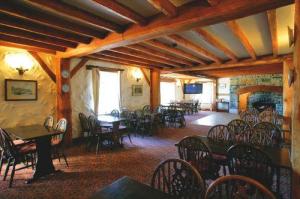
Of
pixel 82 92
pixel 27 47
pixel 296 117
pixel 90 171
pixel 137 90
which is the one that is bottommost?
pixel 90 171

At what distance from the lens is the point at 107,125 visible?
472 centimetres

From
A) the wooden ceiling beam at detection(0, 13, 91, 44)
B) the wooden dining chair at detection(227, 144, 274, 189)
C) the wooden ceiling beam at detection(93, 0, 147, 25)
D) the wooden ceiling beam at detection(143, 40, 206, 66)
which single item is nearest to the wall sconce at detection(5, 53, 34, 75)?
the wooden ceiling beam at detection(0, 13, 91, 44)

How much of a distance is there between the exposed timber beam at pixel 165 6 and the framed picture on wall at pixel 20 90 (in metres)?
3.51

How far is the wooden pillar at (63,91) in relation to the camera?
452 centimetres

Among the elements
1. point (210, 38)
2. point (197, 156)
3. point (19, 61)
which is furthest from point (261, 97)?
point (19, 61)

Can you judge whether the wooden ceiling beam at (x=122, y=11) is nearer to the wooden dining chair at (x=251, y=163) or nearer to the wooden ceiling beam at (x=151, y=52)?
the wooden ceiling beam at (x=151, y=52)

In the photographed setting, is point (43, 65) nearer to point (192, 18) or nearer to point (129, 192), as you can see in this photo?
point (192, 18)

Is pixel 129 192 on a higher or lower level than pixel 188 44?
lower

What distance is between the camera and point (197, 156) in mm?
2393

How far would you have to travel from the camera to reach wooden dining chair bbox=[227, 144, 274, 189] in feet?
5.97

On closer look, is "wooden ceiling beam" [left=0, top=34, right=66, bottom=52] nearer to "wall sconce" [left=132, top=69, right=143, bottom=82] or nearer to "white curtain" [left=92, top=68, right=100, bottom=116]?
"white curtain" [left=92, top=68, right=100, bottom=116]

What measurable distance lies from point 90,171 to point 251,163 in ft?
8.26

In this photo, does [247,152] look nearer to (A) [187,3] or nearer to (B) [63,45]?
(A) [187,3]

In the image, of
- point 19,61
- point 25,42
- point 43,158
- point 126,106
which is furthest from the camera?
point 126,106
